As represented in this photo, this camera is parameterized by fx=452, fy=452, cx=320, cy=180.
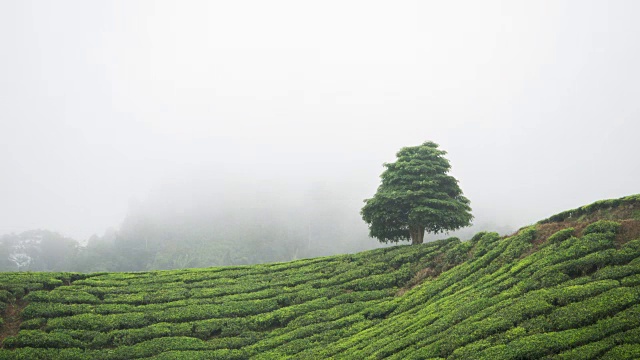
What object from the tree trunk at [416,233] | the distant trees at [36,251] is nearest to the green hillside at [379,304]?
the tree trunk at [416,233]

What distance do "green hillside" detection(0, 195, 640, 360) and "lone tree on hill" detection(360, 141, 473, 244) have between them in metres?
2.77

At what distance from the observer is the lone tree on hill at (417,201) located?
3675 centimetres

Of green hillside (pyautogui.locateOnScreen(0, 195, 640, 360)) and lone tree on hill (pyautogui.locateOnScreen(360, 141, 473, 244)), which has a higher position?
lone tree on hill (pyautogui.locateOnScreen(360, 141, 473, 244))

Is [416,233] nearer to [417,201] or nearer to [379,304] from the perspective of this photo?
[417,201]

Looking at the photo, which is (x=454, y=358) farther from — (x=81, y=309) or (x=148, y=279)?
(x=148, y=279)

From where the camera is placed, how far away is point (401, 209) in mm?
37906

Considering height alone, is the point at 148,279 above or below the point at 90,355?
above

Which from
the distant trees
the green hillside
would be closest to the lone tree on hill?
the green hillside

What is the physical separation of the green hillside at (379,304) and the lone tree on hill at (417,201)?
2.77m

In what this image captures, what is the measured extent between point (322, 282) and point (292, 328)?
5835 millimetres

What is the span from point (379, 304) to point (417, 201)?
11.2 metres

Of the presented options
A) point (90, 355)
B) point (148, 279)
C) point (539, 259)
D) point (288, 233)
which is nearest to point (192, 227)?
point (288, 233)

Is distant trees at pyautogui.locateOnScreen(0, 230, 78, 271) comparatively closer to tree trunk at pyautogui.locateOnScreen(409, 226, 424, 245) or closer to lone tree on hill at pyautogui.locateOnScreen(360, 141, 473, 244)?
lone tree on hill at pyautogui.locateOnScreen(360, 141, 473, 244)

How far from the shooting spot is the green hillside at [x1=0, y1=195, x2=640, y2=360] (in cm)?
1764
